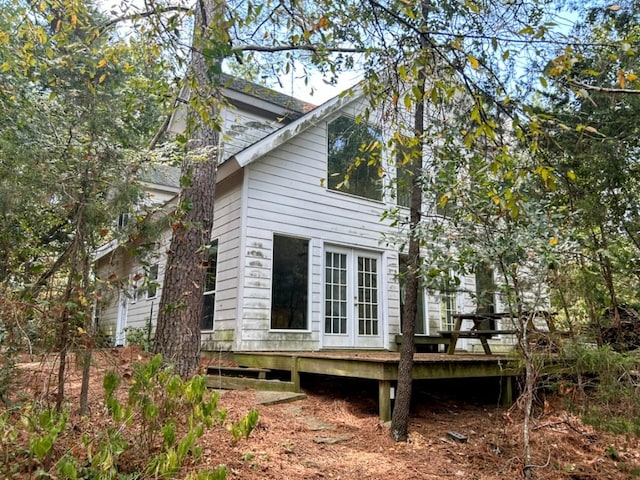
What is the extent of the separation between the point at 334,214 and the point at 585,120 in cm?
416

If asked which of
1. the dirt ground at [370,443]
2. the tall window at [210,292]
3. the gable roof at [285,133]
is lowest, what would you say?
the dirt ground at [370,443]

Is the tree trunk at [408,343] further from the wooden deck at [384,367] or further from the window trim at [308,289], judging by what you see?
the window trim at [308,289]

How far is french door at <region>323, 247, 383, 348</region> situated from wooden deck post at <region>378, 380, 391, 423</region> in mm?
2954

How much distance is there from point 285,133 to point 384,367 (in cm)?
436

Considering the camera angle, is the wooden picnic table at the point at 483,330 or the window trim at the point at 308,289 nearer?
the wooden picnic table at the point at 483,330

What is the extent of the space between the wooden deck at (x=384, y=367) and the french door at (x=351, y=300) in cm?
176

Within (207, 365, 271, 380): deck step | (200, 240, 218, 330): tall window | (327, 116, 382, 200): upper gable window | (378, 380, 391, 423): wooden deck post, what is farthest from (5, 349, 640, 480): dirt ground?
(327, 116, 382, 200): upper gable window

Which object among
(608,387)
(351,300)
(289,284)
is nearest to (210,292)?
(289,284)

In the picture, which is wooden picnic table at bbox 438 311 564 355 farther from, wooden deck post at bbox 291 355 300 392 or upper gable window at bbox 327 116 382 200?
upper gable window at bbox 327 116 382 200

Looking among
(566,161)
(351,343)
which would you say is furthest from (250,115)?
(566,161)

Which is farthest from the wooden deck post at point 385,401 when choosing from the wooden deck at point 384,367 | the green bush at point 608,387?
the green bush at point 608,387

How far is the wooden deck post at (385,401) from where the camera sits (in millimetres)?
4430

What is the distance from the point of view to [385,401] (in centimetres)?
448

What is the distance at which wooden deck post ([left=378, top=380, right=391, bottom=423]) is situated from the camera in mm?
4430
